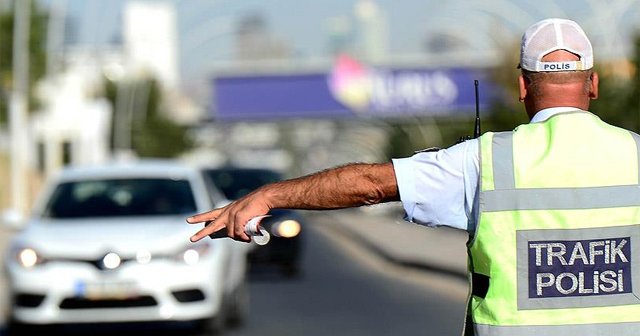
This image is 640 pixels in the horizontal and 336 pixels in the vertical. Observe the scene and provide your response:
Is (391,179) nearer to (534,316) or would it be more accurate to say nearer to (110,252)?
(534,316)

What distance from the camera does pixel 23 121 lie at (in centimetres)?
4309

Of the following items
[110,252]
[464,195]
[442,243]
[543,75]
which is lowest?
[442,243]

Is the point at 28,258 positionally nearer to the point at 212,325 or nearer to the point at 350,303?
the point at 212,325

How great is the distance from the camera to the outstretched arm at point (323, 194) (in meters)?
4.05

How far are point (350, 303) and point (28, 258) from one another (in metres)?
5.82

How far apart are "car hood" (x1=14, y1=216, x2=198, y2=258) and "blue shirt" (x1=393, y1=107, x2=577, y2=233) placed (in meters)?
9.00

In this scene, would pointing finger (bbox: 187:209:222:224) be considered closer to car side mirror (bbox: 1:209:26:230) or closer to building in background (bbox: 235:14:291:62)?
car side mirror (bbox: 1:209:26:230)

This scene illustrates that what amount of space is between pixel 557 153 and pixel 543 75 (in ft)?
0.82

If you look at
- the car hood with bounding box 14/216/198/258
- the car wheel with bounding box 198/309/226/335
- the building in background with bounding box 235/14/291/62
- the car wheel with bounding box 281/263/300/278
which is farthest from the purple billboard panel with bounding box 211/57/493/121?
the building in background with bounding box 235/14/291/62

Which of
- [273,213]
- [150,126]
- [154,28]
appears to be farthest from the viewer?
[154,28]

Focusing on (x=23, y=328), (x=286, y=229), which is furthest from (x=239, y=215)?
(x=23, y=328)

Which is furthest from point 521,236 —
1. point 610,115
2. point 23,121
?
point 610,115

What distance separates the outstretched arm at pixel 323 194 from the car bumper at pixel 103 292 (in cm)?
891

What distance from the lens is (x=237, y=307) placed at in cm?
1507
